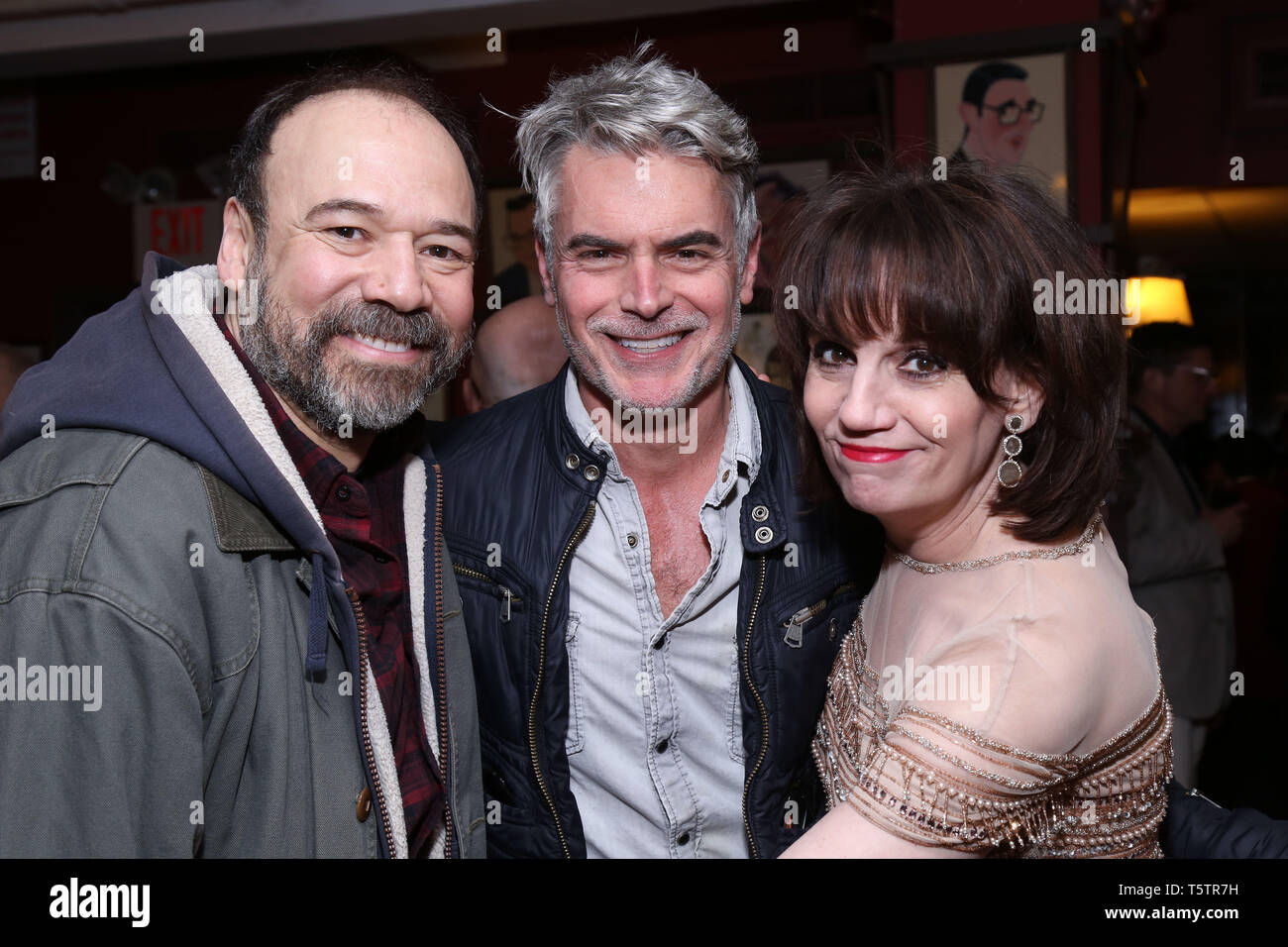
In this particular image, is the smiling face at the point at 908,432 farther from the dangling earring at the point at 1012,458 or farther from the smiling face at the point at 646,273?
the smiling face at the point at 646,273

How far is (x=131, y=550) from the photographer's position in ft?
4.14

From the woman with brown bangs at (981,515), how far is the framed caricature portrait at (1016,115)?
91.1 inches

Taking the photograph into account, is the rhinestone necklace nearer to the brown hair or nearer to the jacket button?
the brown hair

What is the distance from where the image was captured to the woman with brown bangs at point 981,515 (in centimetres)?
134

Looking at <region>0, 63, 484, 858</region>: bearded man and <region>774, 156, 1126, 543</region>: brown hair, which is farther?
<region>774, 156, 1126, 543</region>: brown hair

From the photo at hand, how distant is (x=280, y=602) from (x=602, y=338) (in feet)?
2.57

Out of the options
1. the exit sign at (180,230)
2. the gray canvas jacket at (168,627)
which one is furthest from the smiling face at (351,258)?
the exit sign at (180,230)

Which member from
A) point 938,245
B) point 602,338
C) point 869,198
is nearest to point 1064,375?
point 938,245

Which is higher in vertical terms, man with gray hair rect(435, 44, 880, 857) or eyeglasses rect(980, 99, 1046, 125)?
eyeglasses rect(980, 99, 1046, 125)

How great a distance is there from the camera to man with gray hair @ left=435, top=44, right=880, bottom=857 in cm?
188

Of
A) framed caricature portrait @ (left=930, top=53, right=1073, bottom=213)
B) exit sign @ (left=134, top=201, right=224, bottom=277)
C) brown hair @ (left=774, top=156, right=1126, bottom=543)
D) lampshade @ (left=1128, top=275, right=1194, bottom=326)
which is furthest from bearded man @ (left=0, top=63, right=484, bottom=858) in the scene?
exit sign @ (left=134, top=201, right=224, bottom=277)

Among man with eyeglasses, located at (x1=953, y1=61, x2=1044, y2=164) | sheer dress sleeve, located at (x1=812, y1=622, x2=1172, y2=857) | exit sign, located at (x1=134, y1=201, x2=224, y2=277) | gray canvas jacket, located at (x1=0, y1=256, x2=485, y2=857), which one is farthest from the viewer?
exit sign, located at (x1=134, y1=201, x2=224, y2=277)

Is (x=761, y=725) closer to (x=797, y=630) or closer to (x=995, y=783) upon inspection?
(x=797, y=630)
